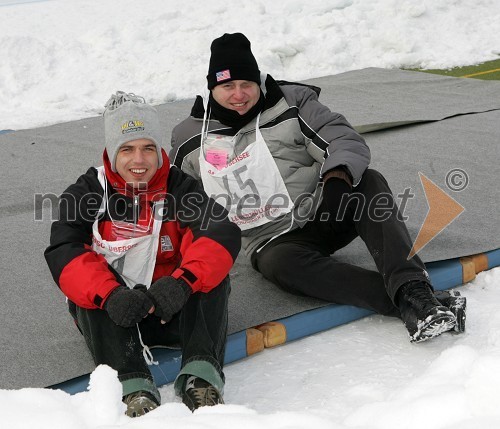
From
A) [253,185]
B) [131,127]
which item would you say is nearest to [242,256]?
[253,185]

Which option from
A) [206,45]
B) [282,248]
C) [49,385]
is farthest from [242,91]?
[206,45]

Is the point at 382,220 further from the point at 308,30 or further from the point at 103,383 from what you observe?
the point at 308,30

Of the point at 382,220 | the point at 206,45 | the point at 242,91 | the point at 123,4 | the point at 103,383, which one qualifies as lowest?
the point at 103,383

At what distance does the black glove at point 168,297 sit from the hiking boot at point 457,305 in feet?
2.66

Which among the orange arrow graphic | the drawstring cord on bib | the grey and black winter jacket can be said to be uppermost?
the grey and black winter jacket

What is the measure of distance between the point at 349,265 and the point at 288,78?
435 centimetres

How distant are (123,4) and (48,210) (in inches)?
236

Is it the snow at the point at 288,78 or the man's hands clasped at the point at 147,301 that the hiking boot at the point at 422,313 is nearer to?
the snow at the point at 288,78

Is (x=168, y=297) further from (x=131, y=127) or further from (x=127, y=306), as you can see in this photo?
(x=131, y=127)

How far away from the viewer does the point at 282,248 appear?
9.45 ft

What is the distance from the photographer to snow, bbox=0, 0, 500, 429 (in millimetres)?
1712
